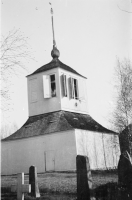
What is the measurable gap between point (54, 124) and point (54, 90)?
13.6ft

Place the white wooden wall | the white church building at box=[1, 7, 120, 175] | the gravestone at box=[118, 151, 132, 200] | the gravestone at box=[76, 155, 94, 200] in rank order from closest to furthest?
1. the gravestone at box=[118, 151, 132, 200]
2. the gravestone at box=[76, 155, 94, 200]
3. the white church building at box=[1, 7, 120, 175]
4. the white wooden wall

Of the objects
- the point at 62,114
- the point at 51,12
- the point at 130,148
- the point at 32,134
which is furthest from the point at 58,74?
the point at 51,12

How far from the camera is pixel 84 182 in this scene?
880 cm

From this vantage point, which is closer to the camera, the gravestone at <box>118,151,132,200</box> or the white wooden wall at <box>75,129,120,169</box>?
the gravestone at <box>118,151,132,200</box>

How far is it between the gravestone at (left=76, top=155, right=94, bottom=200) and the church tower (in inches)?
644

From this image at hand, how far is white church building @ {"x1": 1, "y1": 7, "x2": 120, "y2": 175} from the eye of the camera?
21969 millimetres

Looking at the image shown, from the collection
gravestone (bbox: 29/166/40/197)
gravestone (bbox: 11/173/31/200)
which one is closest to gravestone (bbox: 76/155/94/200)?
gravestone (bbox: 11/173/31/200)

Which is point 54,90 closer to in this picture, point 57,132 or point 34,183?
point 57,132

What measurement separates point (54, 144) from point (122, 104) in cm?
702

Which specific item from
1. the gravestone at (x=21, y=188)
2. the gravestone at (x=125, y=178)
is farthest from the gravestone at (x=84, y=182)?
the gravestone at (x=21, y=188)

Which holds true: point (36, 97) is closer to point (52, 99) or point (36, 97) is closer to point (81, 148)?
point (52, 99)

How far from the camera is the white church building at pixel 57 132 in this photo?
865 inches

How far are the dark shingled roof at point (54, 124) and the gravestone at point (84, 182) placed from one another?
42.8 feet

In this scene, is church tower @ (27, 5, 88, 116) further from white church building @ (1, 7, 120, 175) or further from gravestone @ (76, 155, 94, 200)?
gravestone @ (76, 155, 94, 200)
